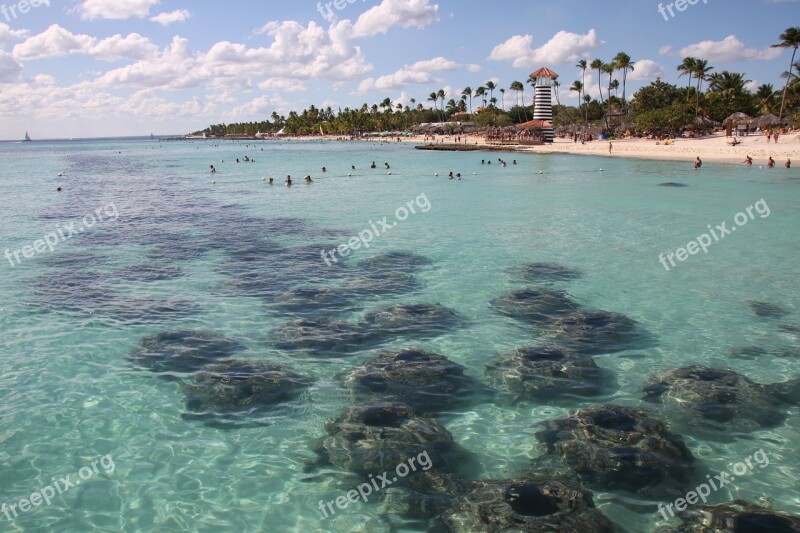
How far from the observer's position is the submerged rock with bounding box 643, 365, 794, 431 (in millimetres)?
9789

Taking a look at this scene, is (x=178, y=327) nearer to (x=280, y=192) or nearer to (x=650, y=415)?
(x=650, y=415)

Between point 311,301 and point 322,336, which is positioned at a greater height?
point 311,301

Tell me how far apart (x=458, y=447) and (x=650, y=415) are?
370cm

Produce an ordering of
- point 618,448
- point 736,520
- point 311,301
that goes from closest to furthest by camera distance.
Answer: point 736,520 → point 618,448 → point 311,301

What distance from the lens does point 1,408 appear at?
1032 cm

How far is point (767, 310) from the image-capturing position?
51.6 feet

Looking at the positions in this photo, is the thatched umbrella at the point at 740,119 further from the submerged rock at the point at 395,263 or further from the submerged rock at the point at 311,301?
the submerged rock at the point at 311,301

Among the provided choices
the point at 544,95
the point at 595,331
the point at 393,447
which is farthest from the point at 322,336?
the point at 544,95

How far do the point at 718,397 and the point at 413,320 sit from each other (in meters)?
7.40

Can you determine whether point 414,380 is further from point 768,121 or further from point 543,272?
point 768,121

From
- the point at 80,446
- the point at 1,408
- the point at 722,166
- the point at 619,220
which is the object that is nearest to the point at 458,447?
the point at 80,446

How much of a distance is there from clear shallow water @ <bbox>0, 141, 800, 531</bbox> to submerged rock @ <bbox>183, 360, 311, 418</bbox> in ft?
1.03

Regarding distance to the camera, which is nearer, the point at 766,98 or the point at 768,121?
the point at 768,121

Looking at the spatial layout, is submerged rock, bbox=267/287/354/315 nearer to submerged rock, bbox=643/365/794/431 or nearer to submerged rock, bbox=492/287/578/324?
submerged rock, bbox=492/287/578/324
